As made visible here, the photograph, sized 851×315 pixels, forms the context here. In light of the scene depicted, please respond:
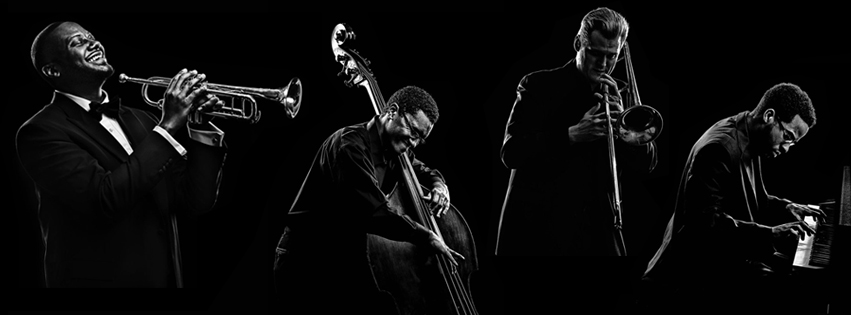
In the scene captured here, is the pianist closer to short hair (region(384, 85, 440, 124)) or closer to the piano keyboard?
the piano keyboard

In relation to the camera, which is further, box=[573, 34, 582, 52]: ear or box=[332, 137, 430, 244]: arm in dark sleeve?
box=[573, 34, 582, 52]: ear

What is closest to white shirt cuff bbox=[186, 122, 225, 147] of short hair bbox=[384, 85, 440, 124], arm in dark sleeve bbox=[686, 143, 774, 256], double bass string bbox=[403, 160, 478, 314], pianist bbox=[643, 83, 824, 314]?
short hair bbox=[384, 85, 440, 124]

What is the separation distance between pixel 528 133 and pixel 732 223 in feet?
4.46

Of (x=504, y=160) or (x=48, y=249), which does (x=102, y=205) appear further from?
(x=504, y=160)

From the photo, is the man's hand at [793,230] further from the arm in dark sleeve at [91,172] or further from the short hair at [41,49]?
the short hair at [41,49]

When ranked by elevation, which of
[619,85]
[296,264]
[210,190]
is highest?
[619,85]

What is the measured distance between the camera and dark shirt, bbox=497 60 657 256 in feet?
21.6

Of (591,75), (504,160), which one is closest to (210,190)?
(504,160)

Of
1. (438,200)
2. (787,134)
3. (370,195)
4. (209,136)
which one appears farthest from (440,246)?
(787,134)

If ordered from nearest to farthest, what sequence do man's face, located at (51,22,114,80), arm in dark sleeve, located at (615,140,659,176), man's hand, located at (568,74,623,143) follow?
man's face, located at (51,22,114,80) → man's hand, located at (568,74,623,143) → arm in dark sleeve, located at (615,140,659,176)

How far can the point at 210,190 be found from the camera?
21.3 feet

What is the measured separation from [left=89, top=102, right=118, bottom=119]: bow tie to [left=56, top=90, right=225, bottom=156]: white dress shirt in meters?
0.02

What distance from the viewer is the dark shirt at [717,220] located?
6.51 metres

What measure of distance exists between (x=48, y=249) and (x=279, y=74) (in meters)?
1.74
